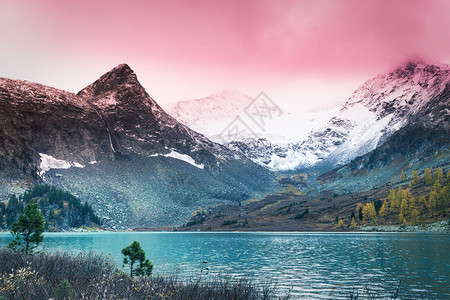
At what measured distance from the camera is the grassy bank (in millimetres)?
16766

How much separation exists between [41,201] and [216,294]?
21005cm

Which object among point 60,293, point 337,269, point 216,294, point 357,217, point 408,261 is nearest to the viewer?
point 60,293

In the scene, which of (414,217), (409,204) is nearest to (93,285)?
(414,217)

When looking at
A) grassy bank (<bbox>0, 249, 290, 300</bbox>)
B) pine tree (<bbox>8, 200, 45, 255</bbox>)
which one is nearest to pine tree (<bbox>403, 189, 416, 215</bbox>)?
grassy bank (<bbox>0, 249, 290, 300</bbox>)

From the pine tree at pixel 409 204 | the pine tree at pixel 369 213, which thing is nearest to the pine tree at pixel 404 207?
the pine tree at pixel 409 204

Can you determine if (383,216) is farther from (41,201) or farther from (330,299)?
(41,201)

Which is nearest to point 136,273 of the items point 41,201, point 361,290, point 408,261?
point 361,290

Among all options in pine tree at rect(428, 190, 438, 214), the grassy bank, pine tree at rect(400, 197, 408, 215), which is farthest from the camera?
pine tree at rect(400, 197, 408, 215)

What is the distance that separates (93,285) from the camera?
15.1m

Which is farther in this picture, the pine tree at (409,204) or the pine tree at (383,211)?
the pine tree at (383,211)

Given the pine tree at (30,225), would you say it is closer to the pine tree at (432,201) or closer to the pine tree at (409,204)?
the pine tree at (432,201)

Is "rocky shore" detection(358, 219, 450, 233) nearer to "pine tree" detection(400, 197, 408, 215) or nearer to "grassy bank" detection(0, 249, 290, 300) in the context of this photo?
"pine tree" detection(400, 197, 408, 215)

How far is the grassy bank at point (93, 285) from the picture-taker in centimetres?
1677

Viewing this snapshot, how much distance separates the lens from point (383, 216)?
6934 inches
